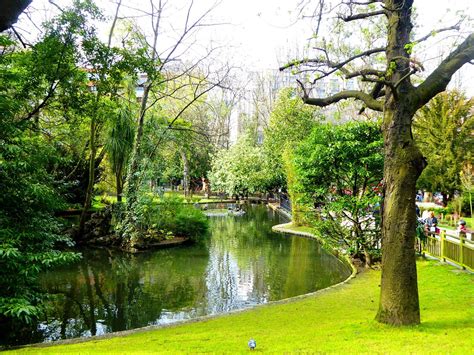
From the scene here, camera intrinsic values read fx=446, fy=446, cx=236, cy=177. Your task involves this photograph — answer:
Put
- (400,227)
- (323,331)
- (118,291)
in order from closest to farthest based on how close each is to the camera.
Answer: (400,227), (323,331), (118,291)

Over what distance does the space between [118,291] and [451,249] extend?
9959mm

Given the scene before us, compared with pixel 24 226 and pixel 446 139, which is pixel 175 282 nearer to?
pixel 24 226

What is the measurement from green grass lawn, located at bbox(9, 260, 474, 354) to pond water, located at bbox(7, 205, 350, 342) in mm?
1879

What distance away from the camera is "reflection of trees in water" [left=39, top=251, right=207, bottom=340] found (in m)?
9.83

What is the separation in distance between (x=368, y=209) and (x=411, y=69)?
28.1 feet

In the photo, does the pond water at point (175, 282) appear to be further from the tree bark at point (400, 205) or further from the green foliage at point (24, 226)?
the tree bark at point (400, 205)

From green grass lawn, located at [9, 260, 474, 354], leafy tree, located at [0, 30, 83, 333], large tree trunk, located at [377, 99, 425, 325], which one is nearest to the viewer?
green grass lawn, located at [9, 260, 474, 354]

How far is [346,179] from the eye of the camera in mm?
15445

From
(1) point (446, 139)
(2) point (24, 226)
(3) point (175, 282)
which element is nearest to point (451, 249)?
(3) point (175, 282)

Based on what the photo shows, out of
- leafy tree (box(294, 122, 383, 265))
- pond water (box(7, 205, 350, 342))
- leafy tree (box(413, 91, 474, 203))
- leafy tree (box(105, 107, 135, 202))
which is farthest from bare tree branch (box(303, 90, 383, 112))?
leafy tree (box(413, 91, 474, 203))

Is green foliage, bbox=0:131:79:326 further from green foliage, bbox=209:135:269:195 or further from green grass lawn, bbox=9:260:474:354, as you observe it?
green foliage, bbox=209:135:269:195

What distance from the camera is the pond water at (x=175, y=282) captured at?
1017 cm

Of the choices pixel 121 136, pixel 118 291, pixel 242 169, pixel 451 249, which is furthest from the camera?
pixel 242 169

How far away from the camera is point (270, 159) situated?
41.3 metres
